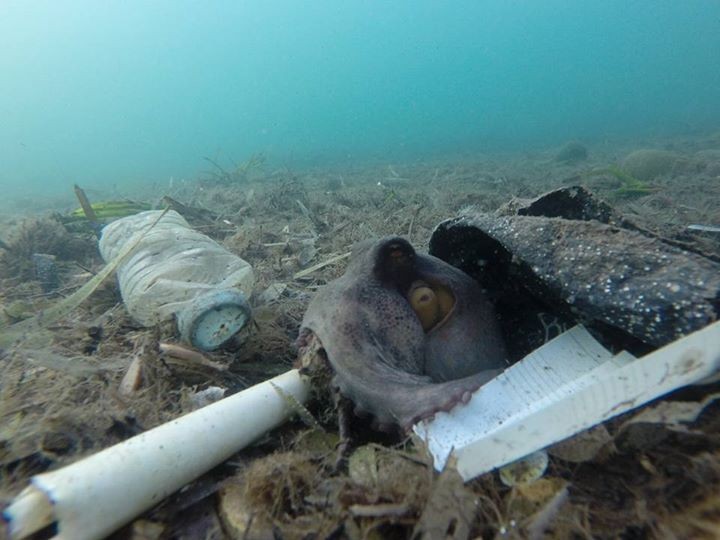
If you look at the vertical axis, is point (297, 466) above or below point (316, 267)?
above

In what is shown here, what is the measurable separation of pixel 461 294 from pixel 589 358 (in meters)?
0.73

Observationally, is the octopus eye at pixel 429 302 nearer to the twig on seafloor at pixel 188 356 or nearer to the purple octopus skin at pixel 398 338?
the purple octopus skin at pixel 398 338

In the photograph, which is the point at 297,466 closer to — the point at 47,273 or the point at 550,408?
the point at 550,408

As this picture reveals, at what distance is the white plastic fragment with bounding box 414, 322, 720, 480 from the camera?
1346 millimetres

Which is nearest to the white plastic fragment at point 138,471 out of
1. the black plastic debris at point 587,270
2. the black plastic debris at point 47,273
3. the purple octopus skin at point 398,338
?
the purple octopus skin at point 398,338

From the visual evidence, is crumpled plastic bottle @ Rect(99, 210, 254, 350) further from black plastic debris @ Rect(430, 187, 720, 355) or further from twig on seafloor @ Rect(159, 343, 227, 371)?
black plastic debris @ Rect(430, 187, 720, 355)

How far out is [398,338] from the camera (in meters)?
2.04

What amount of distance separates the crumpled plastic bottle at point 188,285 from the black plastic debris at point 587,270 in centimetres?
145

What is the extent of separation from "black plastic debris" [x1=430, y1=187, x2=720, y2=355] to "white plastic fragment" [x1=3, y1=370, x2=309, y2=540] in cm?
137

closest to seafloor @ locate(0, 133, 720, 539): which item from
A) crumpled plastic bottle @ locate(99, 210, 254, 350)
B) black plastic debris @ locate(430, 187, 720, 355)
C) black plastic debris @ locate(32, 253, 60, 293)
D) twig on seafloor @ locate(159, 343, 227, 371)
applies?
twig on seafloor @ locate(159, 343, 227, 371)

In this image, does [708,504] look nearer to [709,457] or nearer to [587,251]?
[709,457]

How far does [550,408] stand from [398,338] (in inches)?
30.9

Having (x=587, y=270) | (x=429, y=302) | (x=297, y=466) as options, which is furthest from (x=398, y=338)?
(x=587, y=270)

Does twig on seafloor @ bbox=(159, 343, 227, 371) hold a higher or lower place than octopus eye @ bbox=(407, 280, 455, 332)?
lower
